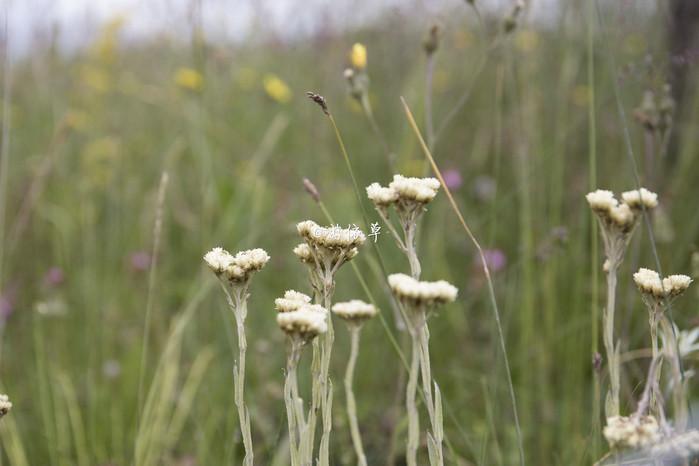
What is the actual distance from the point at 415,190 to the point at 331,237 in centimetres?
11

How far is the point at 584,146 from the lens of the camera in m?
3.02

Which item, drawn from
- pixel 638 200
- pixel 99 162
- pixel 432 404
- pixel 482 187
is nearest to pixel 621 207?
pixel 638 200

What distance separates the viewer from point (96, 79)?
4.02 metres

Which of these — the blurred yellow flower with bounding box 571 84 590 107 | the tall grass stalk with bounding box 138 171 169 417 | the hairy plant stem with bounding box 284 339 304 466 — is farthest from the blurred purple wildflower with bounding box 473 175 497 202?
the hairy plant stem with bounding box 284 339 304 466

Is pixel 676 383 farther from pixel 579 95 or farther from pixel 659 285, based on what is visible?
pixel 579 95

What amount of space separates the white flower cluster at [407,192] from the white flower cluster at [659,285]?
0.82 ft

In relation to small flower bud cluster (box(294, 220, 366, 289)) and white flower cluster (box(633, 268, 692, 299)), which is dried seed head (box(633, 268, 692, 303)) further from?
small flower bud cluster (box(294, 220, 366, 289))

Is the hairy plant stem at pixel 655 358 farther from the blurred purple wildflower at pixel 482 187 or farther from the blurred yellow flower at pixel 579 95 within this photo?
the blurred yellow flower at pixel 579 95

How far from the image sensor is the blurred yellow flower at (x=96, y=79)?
3.98m

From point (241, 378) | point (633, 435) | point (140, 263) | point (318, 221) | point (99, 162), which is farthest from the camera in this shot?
point (99, 162)

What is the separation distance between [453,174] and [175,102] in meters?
1.69

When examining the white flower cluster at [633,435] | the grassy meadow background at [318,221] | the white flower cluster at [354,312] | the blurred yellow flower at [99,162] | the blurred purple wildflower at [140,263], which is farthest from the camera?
the blurred yellow flower at [99,162]

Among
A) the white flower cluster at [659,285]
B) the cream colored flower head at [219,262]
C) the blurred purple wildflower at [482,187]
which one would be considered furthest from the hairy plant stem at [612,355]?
the blurred purple wildflower at [482,187]

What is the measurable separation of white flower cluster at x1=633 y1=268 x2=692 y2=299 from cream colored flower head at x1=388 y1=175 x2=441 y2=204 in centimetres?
25
